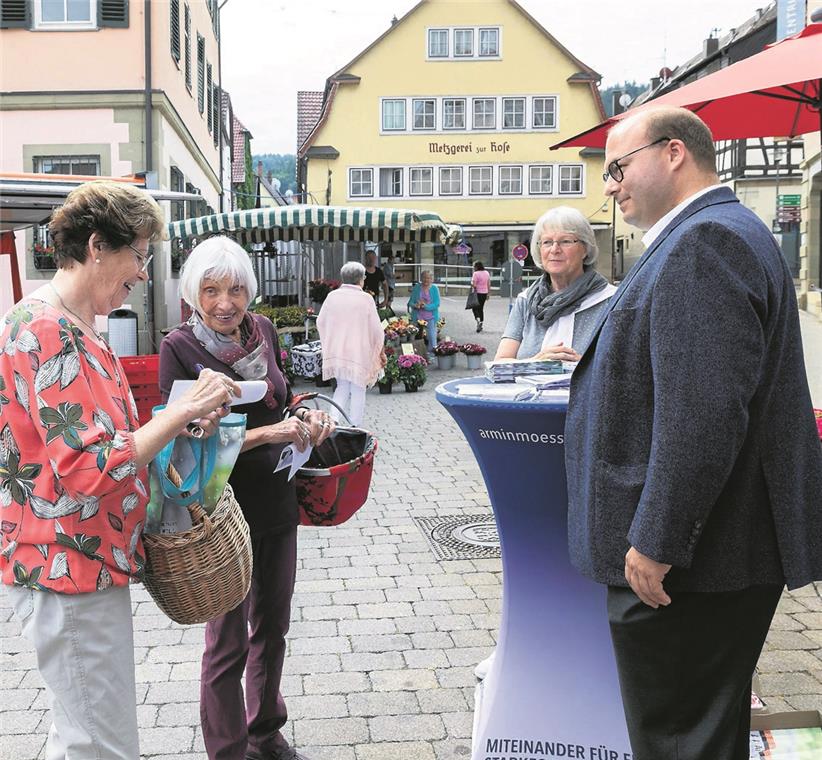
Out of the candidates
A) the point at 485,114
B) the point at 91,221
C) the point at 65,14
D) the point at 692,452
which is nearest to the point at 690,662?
the point at 692,452

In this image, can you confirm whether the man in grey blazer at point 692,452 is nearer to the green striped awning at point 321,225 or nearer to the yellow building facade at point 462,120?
the green striped awning at point 321,225

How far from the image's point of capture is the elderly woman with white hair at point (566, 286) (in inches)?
153

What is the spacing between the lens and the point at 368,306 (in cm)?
1059

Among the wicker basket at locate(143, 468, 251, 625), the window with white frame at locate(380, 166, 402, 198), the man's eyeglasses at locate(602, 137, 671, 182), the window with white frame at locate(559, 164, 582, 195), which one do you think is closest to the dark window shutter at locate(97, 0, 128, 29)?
the wicker basket at locate(143, 468, 251, 625)

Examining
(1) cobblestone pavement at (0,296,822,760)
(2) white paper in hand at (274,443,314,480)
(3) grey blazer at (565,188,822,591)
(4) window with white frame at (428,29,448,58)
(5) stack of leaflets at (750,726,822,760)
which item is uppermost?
(4) window with white frame at (428,29,448,58)

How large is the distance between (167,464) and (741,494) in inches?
53.1

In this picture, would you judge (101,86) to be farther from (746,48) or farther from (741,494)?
(746,48)

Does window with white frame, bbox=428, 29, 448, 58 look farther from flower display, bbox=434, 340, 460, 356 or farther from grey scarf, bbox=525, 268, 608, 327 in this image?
grey scarf, bbox=525, 268, 608, 327

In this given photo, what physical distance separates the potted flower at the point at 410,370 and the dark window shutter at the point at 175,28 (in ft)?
26.9

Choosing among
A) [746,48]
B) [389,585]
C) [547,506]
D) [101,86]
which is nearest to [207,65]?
[101,86]

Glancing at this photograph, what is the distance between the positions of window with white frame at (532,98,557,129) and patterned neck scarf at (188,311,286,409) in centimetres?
4131

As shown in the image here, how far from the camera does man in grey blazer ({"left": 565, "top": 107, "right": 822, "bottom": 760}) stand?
2.05 meters

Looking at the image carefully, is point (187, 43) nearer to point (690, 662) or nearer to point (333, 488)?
point (333, 488)

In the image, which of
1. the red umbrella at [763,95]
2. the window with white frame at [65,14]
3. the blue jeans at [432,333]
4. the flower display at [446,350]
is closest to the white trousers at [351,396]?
the red umbrella at [763,95]
